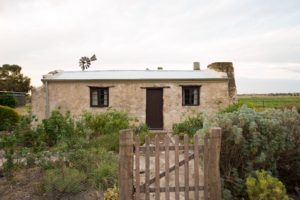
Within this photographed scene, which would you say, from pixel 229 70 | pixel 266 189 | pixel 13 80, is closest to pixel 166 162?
pixel 266 189

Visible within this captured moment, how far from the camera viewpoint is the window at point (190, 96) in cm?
1548

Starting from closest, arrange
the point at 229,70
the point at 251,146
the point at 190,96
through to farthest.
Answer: the point at 251,146 < the point at 190,96 < the point at 229,70

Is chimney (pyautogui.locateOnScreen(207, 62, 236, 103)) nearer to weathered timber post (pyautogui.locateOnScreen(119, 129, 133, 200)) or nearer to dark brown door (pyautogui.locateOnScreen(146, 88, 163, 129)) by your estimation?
dark brown door (pyautogui.locateOnScreen(146, 88, 163, 129))

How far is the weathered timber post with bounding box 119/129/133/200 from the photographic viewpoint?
4348 mm

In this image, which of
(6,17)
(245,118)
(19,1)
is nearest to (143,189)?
(245,118)

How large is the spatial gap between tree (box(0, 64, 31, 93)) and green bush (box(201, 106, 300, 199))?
43573mm

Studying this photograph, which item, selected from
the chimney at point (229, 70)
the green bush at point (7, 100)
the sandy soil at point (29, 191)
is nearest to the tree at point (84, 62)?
the green bush at point (7, 100)

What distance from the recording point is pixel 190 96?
1555 centimetres

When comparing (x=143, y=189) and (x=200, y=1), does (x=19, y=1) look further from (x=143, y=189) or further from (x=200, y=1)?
(x=143, y=189)

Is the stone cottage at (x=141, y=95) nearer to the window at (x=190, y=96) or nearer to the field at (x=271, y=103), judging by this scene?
the window at (x=190, y=96)

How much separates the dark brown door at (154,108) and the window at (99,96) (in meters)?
2.34

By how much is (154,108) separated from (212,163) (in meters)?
10.9

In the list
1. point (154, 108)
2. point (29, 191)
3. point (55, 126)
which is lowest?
point (29, 191)

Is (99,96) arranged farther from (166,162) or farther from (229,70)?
(166,162)
